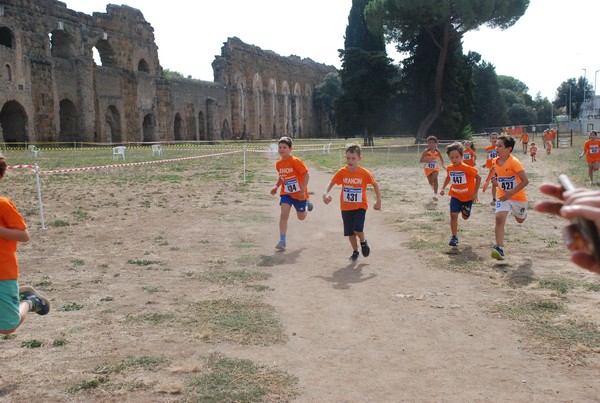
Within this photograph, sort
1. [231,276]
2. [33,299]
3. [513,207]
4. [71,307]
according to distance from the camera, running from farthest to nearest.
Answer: [513,207], [231,276], [71,307], [33,299]

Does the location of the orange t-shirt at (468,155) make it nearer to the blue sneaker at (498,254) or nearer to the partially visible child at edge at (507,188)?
the partially visible child at edge at (507,188)

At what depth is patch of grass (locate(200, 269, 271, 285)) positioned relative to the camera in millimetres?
6344

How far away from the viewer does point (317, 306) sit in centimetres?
544

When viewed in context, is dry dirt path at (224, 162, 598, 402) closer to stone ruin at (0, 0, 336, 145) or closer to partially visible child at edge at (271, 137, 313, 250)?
partially visible child at edge at (271, 137, 313, 250)

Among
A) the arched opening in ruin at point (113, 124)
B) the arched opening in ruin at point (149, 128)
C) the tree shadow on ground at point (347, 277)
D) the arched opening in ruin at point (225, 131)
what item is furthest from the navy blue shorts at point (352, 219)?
the arched opening in ruin at point (225, 131)

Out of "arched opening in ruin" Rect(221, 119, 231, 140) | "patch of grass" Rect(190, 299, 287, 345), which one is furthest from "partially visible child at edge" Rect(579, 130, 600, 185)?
"arched opening in ruin" Rect(221, 119, 231, 140)

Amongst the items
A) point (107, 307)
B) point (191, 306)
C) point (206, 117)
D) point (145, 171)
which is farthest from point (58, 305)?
point (206, 117)

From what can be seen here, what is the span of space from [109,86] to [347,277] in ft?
117

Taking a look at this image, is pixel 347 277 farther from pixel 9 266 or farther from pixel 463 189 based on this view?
pixel 9 266

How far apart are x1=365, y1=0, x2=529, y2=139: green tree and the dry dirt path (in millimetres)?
33035

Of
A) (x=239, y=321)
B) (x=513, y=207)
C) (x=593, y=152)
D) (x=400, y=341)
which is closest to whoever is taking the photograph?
(x=400, y=341)

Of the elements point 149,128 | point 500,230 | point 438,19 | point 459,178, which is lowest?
point 500,230

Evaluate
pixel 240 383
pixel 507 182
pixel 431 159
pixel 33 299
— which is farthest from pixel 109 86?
pixel 240 383

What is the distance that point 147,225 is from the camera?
398 inches
